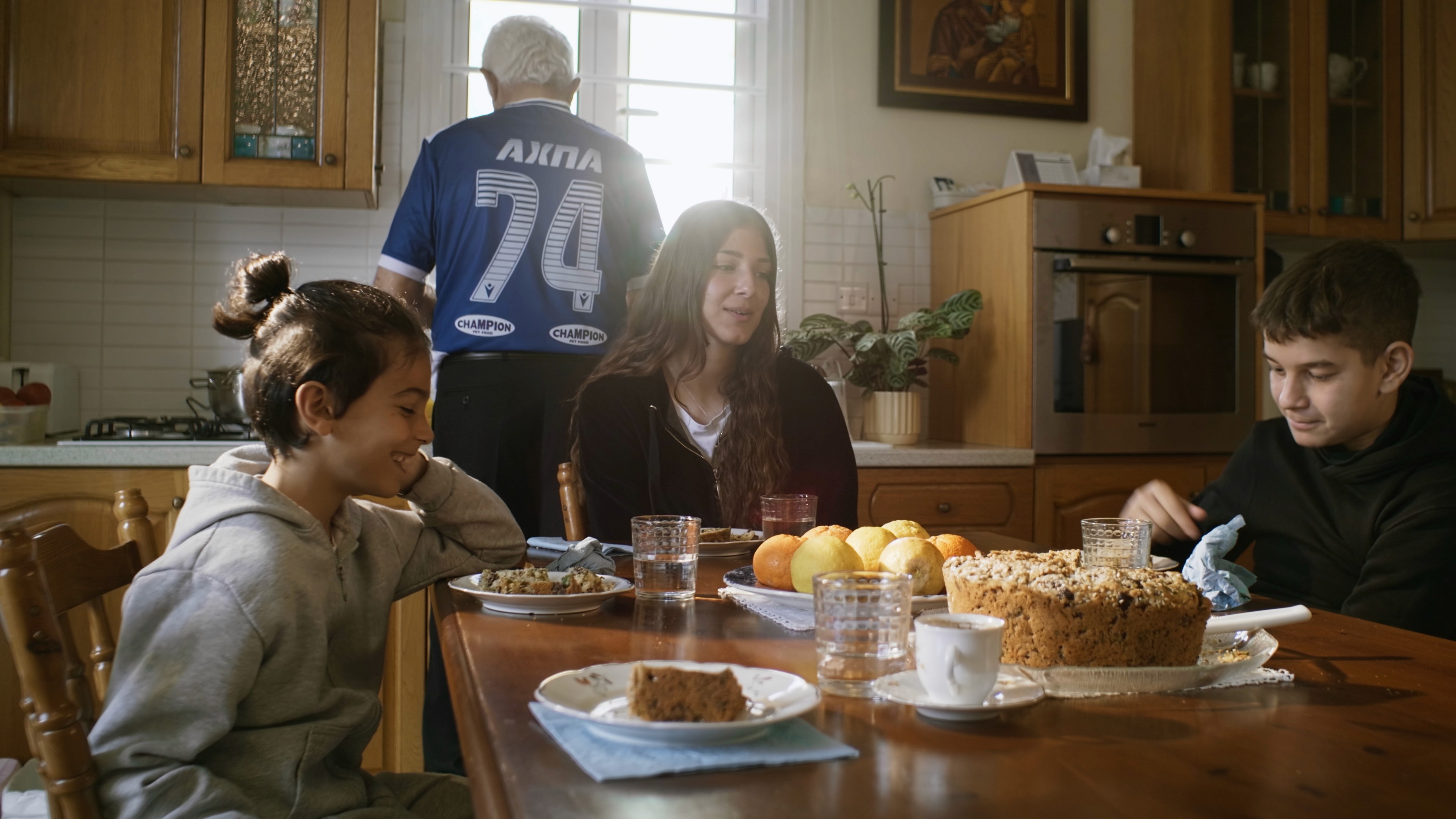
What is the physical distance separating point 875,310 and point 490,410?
5.22ft

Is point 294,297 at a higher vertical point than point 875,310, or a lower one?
lower

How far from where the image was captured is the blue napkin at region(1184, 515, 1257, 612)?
3.93 ft

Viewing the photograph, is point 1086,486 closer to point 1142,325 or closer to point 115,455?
point 1142,325

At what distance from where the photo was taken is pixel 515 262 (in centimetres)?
245

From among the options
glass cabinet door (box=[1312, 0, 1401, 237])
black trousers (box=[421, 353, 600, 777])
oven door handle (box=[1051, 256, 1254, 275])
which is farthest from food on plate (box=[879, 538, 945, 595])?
glass cabinet door (box=[1312, 0, 1401, 237])

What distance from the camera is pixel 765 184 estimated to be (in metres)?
3.62

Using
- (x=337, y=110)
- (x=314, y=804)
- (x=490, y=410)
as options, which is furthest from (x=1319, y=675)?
(x=337, y=110)

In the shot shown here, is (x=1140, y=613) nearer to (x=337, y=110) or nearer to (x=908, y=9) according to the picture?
(x=337, y=110)

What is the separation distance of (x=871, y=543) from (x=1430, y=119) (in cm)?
355

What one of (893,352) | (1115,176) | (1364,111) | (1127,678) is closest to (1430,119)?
(1364,111)

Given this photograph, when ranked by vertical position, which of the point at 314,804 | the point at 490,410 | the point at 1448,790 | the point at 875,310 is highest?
the point at 875,310

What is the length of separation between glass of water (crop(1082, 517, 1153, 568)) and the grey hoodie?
0.80m

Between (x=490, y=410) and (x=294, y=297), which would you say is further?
(x=490, y=410)

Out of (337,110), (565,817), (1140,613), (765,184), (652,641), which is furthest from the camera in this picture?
(765,184)
